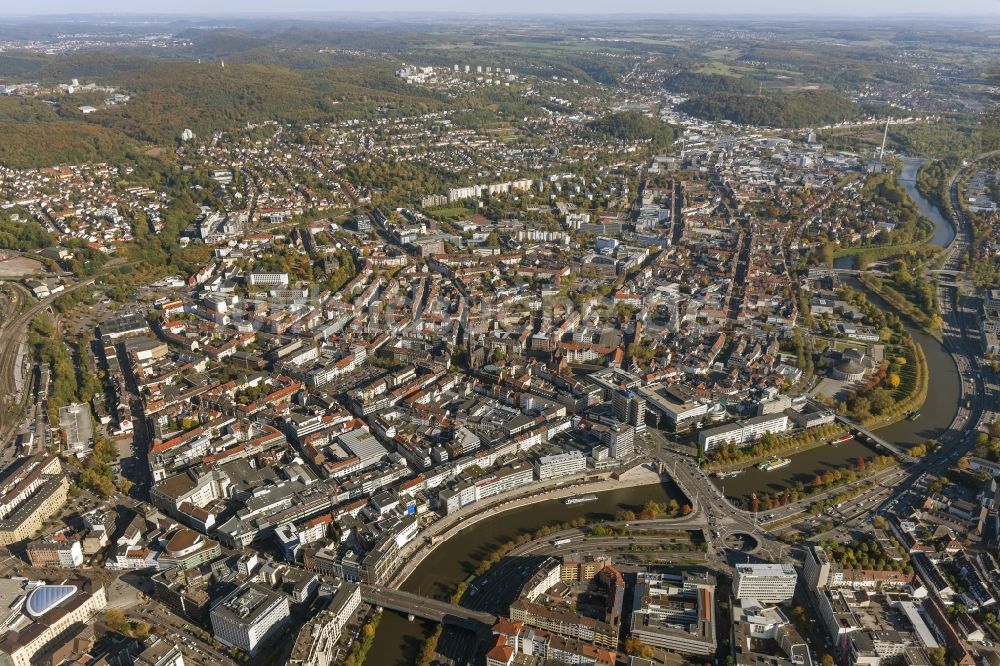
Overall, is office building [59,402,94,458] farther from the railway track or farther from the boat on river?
→ the boat on river

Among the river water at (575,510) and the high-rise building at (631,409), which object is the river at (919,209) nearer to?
the river water at (575,510)

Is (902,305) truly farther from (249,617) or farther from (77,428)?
(77,428)

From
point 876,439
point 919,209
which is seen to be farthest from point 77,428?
point 919,209

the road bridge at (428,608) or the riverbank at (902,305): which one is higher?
the riverbank at (902,305)

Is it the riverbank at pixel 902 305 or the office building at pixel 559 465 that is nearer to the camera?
the office building at pixel 559 465

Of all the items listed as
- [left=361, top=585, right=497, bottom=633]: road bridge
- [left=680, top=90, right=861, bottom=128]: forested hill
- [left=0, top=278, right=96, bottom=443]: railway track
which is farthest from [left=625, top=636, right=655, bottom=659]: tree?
[left=680, top=90, right=861, bottom=128]: forested hill

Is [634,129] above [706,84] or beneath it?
beneath

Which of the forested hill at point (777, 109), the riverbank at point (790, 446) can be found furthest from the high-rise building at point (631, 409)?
the forested hill at point (777, 109)
